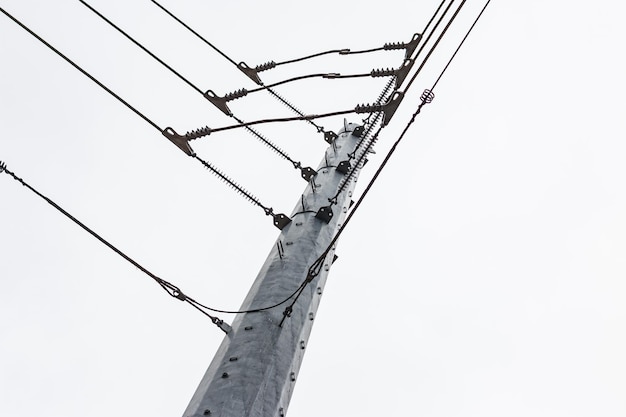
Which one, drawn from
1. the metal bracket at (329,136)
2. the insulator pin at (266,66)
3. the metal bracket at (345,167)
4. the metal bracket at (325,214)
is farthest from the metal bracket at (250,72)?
the metal bracket at (325,214)

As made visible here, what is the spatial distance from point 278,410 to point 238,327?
952 millimetres

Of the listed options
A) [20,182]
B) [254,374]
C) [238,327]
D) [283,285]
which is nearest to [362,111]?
[283,285]

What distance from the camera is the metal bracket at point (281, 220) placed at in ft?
25.4

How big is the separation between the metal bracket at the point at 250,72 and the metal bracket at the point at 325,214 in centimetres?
432

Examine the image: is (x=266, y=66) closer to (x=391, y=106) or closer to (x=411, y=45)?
(x=411, y=45)

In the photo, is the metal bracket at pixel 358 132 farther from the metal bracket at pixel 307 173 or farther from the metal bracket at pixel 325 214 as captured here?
the metal bracket at pixel 325 214

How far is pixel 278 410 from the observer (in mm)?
5195

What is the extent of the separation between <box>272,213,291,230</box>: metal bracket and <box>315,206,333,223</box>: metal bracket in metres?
0.47

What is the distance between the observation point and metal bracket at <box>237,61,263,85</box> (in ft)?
35.7

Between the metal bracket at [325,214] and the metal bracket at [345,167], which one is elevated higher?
the metal bracket at [345,167]

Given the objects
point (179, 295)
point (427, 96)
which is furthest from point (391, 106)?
point (179, 295)

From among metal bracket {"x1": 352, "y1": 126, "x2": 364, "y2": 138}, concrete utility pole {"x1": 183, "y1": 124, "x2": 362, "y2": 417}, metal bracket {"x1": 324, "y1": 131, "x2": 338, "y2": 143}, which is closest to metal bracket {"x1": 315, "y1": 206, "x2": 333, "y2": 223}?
concrete utility pole {"x1": 183, "y1": 124, "x2": 362, "y2": 417}

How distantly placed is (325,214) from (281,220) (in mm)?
645

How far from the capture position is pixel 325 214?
7.39 meters
